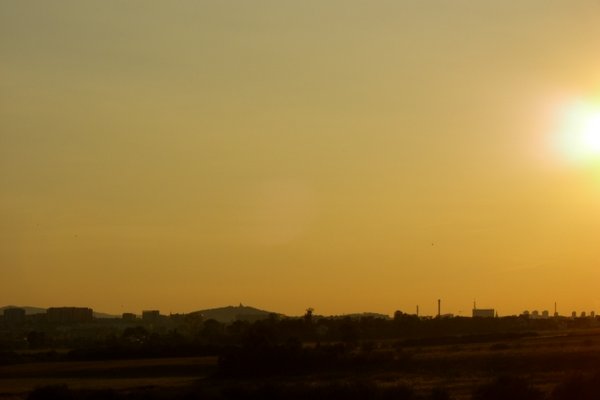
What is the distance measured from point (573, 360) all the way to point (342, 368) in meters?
17.9

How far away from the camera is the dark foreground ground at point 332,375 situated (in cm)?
4822

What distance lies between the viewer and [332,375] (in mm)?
75688

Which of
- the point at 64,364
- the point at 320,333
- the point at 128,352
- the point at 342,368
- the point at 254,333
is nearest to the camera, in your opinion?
the point at 342,368

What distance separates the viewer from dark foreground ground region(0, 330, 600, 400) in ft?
158

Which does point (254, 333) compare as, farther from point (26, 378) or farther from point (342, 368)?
point (26, 378)

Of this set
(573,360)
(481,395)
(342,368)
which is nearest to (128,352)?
(342,368)

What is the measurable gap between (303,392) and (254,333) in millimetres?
42774

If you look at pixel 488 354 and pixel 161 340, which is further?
pixel 161 340

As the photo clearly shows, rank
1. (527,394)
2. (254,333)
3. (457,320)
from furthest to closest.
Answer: (457,320)
(254,333)
(527,394)

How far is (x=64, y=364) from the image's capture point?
105062mm

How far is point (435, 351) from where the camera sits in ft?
327

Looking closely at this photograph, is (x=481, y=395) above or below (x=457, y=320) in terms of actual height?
below

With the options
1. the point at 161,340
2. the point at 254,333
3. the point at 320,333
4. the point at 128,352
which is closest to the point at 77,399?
the point at 254,333

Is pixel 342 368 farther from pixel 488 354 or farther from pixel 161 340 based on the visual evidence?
pixel 161 340
